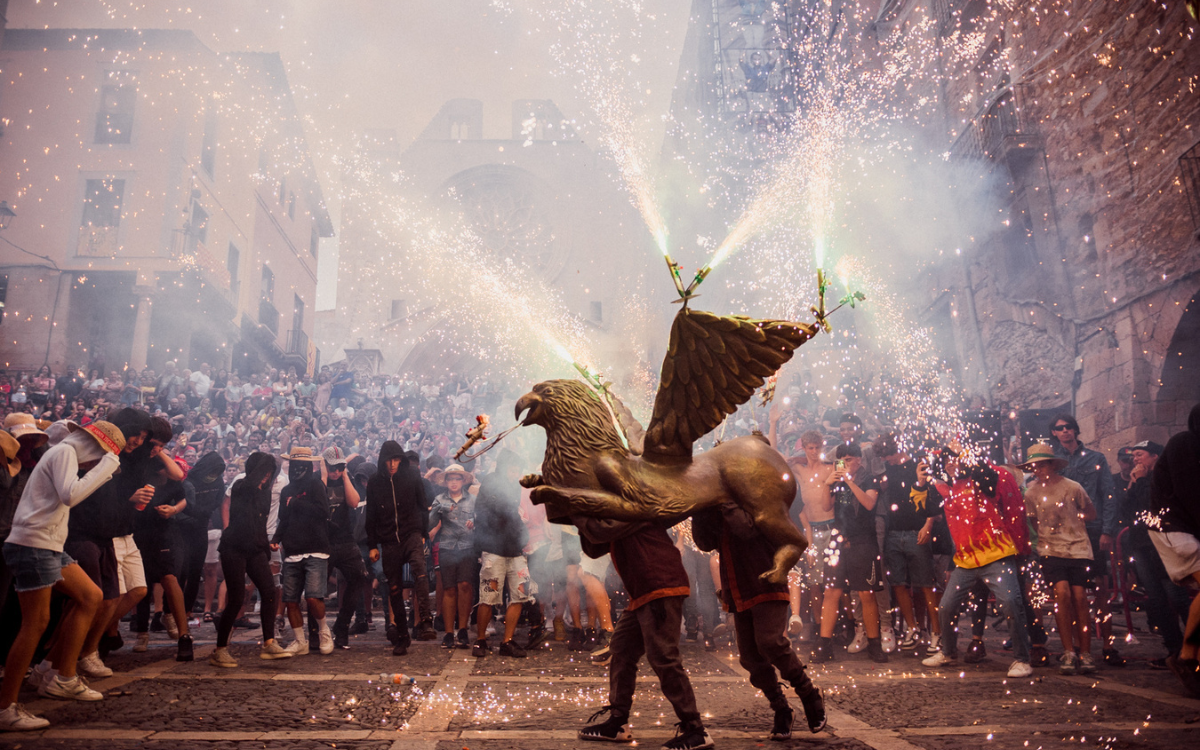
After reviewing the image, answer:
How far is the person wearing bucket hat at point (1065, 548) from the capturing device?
596 cm

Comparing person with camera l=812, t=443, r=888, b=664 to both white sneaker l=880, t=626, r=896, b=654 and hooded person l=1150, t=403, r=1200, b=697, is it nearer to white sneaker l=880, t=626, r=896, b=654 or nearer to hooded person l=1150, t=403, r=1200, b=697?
white sneaker l=880, t=626, r=896, b=654

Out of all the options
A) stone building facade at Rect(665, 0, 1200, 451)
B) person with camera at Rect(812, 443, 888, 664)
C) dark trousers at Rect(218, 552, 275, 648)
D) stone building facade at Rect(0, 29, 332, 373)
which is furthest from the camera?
stone building facade at Rect(0, 29, 332, 373)

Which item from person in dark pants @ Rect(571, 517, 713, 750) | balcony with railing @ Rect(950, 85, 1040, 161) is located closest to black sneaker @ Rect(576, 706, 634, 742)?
person in dark pants @ Rect(571, 517, 713, 750)

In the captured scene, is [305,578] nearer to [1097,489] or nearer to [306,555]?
[306,555]

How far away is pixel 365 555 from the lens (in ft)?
31.4

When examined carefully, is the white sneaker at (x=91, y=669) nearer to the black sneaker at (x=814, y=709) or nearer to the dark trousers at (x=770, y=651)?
the dark trousers at (x=770, y=651)

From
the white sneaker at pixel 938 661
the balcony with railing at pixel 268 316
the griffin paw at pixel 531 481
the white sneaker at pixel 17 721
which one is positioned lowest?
the white sneaker at pixel 938 661

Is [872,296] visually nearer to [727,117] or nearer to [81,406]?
[727,117]

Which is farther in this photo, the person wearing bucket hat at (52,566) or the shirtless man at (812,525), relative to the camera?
the shirtless man at (812,525)

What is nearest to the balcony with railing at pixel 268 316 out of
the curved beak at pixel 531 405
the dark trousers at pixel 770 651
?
the curved beak at pixel 531 405

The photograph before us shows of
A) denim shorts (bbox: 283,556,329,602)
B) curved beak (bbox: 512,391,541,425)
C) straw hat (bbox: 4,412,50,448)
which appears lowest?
denim shorts (bbox: 283,556,329,602)

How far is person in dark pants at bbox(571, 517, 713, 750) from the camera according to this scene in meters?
3.55

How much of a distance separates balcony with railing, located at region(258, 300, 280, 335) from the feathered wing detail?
27.5 meters

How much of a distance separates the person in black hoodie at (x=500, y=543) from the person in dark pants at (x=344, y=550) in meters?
1.25
